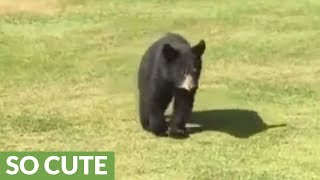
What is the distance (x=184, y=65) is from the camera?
10070mm

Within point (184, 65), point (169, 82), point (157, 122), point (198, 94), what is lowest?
point (198, 94)

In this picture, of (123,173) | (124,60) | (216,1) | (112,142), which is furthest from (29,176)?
(216,1)

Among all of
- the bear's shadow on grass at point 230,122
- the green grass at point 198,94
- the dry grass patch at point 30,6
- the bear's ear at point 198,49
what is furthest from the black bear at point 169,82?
the dry grass patch at point 30,6

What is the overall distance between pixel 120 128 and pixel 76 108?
1.13m

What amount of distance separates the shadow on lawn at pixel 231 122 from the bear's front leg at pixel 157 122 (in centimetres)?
45

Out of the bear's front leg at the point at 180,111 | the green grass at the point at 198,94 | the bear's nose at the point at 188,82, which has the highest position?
the bear's nose at the point at 188,82

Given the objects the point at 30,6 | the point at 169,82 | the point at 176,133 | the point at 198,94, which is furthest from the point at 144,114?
the point at 30,6

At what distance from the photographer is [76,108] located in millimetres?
12062

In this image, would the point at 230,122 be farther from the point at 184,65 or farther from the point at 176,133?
the point at 184,65

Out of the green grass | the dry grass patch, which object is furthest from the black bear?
the dry grass patch

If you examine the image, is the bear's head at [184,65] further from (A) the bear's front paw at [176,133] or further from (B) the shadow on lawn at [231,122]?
(B) the shadow on lawn at [231,122]

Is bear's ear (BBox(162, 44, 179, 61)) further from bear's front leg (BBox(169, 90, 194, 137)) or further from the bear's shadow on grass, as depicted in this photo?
the bear's shadow on grass

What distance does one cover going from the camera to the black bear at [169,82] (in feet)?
33.0

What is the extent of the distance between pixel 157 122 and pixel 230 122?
1.27 meters
